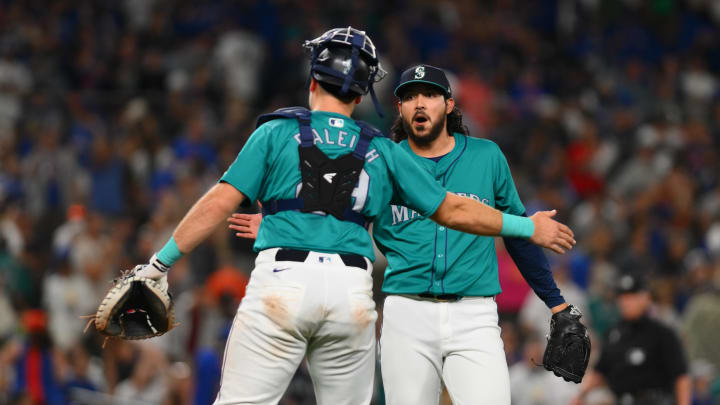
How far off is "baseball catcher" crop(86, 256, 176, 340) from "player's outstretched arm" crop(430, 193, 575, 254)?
Answer: 125cm

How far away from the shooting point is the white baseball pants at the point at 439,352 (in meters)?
5.24

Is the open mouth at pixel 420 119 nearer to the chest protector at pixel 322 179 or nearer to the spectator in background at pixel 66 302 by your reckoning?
the chest protector at pixel 322 179

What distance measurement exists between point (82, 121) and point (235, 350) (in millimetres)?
9370

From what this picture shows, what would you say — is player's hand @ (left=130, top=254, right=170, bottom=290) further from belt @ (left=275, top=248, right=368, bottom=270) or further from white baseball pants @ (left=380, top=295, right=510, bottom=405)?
white baseball pants @ (left=380, top=295, right=510, bottom=405)

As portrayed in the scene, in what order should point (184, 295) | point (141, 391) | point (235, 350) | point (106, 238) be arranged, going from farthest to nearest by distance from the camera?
1. point (106, 238)
2. point (184, 295)
3. point (141, 391)
4. point (235, 350)

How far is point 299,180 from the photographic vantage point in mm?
4520

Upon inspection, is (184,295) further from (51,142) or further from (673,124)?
(673,124)

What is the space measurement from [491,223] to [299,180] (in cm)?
91

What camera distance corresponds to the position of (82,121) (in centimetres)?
1321

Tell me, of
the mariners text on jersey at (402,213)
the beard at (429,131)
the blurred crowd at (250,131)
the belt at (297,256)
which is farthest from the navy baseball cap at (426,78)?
the blurred crowd at (250,131)

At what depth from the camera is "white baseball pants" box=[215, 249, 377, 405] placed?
4.40 meters

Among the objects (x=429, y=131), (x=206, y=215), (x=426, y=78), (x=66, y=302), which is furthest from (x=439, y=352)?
(x=66, y=302)

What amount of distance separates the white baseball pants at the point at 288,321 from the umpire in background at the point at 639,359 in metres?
3.99

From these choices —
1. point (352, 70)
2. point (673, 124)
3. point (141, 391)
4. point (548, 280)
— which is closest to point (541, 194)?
point (673, 124)
